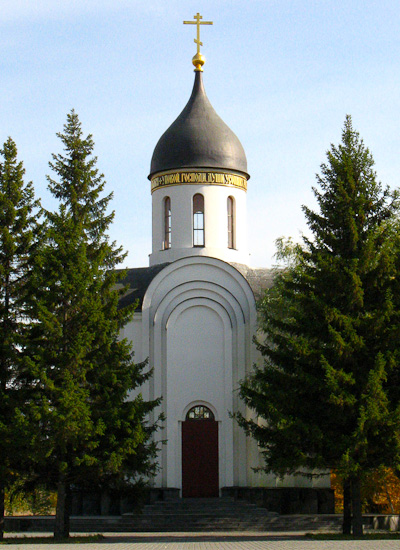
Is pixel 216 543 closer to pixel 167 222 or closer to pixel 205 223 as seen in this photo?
pixel 205 223

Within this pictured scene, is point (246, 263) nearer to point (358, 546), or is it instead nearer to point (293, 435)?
point (293, 435)

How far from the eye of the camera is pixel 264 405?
20.0 m

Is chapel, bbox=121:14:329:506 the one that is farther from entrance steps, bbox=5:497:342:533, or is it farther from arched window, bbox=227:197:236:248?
entrance steps, bbox=5:497:342:533

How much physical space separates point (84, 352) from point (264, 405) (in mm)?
4084

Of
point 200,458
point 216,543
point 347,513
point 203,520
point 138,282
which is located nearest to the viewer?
point 216,543

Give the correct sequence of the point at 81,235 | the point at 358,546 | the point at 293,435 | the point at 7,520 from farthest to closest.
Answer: the point at 7,520 < the point at 81,235 < the point at 293,435 < the point at 358,546

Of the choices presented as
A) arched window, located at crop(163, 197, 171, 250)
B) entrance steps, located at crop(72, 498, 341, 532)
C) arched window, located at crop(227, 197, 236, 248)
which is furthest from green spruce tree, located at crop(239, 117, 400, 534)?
arched window, located at crop(163, 197, 171, 250)

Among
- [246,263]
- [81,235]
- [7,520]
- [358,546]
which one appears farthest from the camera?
[246,263]

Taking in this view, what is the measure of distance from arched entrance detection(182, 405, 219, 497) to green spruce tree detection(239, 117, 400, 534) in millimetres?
4680

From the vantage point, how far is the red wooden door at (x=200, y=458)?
82.8 feet

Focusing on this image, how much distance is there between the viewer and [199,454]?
2547 centimetres

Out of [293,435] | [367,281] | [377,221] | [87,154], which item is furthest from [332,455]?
[87,154]

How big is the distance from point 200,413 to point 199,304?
3086 mm

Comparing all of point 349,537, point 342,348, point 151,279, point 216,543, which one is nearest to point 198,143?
point 151,279
